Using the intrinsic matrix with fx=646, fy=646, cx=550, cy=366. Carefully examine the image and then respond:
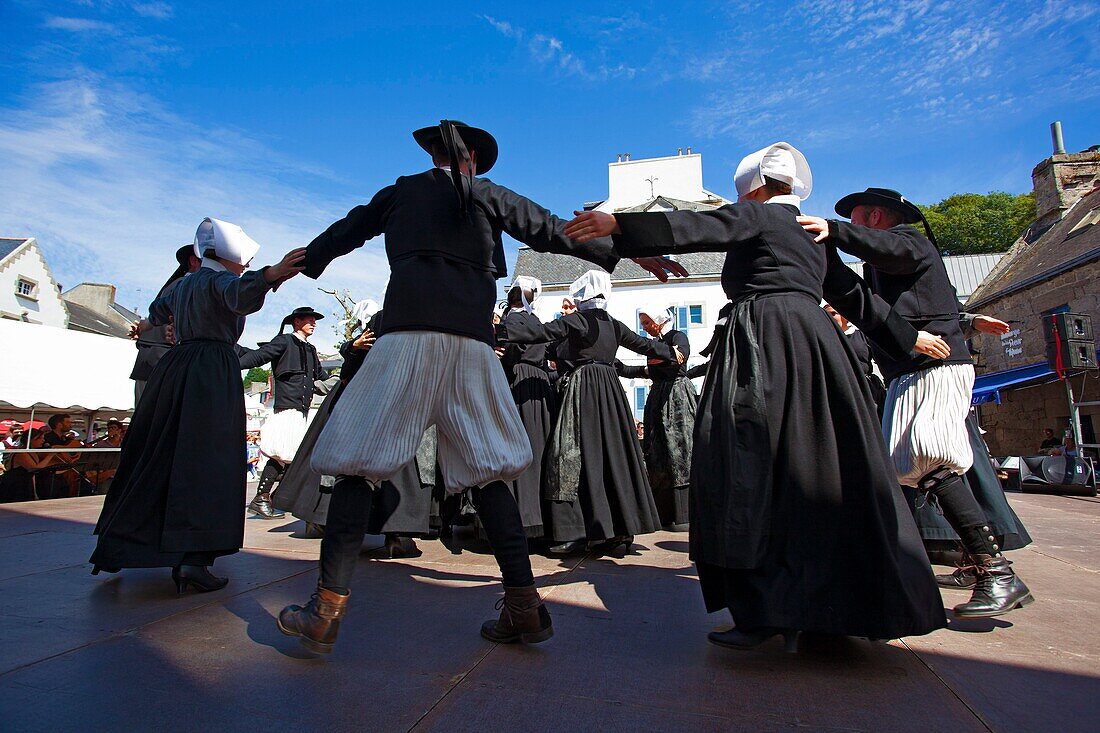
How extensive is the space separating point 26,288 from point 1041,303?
162 ft

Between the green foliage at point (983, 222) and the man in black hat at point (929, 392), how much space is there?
5498 cm

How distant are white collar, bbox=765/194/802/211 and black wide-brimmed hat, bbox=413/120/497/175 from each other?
49.1 inches

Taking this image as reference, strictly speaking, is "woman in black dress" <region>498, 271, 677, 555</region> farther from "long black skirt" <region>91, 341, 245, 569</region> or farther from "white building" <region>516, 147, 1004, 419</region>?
"white building" <region>516, 147, 1004, 419</region>

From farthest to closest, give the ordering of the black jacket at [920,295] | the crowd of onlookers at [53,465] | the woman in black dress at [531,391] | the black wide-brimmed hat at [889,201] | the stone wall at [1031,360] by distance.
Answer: the stone wall at [1031,360] → the crowd of onlookers at [53,465] → the woman in black dress at [531,391] → the black wide-brimmed hat at [889,201] → the black jacket at [920,295]

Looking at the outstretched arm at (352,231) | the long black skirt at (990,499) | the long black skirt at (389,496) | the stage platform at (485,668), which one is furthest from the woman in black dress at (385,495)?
the long black skirt at (990,499)

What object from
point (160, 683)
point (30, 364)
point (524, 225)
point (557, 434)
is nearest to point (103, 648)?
point (160, 683)

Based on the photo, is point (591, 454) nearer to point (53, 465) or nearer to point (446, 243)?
point (446, 243)

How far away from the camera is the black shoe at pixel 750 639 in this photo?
7.52ft

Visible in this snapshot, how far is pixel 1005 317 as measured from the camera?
21281 millimetres

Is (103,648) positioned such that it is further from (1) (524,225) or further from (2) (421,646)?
(1) (524,225)

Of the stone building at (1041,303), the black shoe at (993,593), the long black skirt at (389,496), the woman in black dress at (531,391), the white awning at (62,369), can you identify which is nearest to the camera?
the black shoe at (993,593)

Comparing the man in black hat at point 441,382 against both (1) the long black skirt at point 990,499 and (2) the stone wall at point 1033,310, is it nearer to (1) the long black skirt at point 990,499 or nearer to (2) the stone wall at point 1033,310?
(1) the long black skirt at point 990,499

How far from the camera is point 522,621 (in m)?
2.33

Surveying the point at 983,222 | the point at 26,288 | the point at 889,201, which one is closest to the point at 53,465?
the point at 889,201
